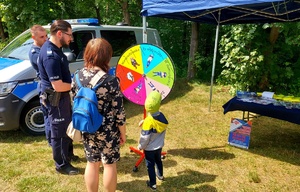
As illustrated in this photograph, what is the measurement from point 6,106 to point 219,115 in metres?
4.39

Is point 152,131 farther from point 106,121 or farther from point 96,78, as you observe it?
point 96,78

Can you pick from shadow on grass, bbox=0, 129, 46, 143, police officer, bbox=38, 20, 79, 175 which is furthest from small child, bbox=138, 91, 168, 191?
shadow on grass, bbox=0, 129, 46, 143

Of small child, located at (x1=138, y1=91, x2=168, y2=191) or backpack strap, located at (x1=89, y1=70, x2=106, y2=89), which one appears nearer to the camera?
backpack strap, located at (x1=89, y1=70, x2=106, y2=89)

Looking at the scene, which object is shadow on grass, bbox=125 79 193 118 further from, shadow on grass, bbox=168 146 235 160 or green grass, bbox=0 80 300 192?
shadow on grass, bbox=168 146 235 160

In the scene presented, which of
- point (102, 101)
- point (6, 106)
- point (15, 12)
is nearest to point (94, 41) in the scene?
point (102, 101)

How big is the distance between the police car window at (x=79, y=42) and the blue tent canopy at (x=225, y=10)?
1810mm

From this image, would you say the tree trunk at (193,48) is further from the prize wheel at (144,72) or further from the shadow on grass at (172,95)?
the prize wheel at (144,72)

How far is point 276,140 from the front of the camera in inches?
178

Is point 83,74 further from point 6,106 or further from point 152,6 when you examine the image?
point 6,106

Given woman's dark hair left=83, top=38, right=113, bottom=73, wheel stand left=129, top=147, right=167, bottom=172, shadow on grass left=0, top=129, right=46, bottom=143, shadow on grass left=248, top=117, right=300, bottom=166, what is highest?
woman's dark hair left=83, top=38, right=113, bottom=73

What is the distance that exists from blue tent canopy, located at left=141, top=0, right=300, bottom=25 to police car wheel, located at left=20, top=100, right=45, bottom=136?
2.49 metres

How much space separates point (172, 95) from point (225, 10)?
3013 mm

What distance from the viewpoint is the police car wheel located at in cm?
421

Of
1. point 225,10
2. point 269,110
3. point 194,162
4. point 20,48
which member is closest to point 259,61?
point 225,10
